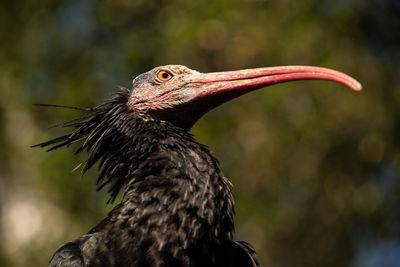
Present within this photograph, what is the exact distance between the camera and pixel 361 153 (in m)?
13.9

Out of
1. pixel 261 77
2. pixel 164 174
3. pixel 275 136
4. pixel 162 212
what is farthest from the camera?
pixel 275 136

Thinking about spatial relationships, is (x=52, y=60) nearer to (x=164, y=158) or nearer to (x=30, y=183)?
(x=30, y=183)

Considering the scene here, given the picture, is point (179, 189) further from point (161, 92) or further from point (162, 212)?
point (161, 92)

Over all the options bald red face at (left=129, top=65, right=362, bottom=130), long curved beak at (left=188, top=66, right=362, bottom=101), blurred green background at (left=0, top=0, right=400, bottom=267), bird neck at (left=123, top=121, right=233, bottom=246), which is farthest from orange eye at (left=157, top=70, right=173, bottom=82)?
blurred green background at (left=0, top=0, right=400, bottom=267)

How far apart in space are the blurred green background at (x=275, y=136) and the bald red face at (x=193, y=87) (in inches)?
301

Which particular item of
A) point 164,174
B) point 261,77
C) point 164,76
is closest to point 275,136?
point 164,76

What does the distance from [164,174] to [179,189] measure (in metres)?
0.19

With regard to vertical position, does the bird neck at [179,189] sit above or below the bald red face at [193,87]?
below

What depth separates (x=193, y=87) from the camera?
5.50 metres

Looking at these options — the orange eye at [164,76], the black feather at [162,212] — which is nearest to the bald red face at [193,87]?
the orange eye at [164,76]

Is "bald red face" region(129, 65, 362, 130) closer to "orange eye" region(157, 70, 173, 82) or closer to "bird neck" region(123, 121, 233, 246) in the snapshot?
"orange eye" region(157, 70, 173, 82)

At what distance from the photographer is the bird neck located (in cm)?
468

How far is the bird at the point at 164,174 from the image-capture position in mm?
4633

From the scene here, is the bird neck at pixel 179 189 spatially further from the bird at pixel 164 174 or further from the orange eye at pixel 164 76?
the orange eye at pixel 164 76
